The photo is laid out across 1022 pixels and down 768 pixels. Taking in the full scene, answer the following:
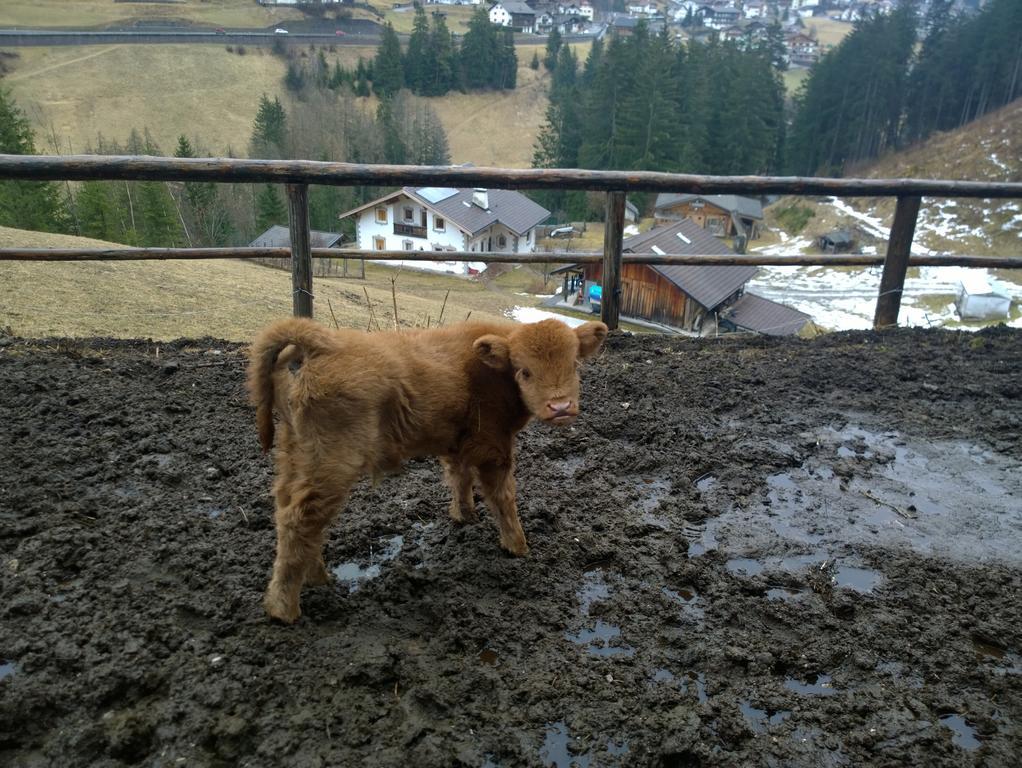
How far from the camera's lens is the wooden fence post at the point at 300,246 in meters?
7.03

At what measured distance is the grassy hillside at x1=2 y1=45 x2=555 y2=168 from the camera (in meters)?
67.5

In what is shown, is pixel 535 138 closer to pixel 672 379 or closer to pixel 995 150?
pixel 995 150

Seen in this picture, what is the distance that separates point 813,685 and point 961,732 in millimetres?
584

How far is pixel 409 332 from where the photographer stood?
417 centimetres

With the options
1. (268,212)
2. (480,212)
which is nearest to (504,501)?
(268,212)

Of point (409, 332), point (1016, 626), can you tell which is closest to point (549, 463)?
point (409, 332)

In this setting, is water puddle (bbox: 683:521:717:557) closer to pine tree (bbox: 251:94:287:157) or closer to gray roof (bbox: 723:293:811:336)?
gray roof (bbox: 723:293:811:336)

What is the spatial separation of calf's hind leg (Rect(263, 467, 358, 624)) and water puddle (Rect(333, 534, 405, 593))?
1.54 ft

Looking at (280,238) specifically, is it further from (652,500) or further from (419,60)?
(419,60)

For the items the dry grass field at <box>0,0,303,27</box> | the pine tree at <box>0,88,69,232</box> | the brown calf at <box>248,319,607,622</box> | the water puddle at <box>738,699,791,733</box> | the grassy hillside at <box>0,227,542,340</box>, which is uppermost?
the dry grass field at <box>0,0,303,27</box>

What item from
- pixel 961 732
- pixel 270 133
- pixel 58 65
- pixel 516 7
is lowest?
pixel 270 133

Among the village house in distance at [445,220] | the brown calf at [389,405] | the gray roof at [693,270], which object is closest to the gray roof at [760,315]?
the gray roof at [693,270]

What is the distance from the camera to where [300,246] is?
23.5 feet

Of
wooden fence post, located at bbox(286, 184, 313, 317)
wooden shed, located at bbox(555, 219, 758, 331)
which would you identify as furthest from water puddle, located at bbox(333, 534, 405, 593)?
wooden shed, located at bbox(555, 219, 758, 331)
